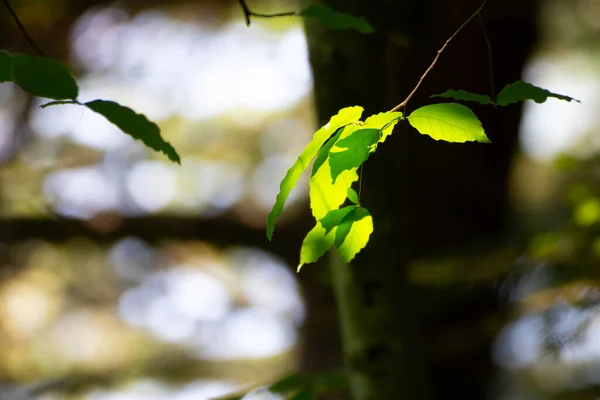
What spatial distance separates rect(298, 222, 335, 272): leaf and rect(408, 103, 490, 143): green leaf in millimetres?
117

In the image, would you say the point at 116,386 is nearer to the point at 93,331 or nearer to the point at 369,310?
the point at 93,331

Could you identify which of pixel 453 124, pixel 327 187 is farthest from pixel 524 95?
pixel 327 187

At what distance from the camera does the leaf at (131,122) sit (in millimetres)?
420

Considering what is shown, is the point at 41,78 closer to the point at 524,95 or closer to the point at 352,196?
the point at 352,196

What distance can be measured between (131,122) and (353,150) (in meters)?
0.18

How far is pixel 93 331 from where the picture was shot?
10.5 ft

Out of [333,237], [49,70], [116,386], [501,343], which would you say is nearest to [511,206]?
[501,343]

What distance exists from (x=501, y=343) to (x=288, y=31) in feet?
5.37

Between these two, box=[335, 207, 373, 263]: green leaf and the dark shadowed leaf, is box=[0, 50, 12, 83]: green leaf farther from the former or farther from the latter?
box=[335, 207, 373, 263]: green leaf

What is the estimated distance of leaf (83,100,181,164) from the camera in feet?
1.38

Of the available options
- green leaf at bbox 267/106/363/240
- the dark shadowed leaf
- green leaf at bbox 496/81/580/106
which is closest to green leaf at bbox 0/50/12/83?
the dark shadowed leaf

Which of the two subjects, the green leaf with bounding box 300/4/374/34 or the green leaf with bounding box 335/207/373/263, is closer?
the green leaf with bounding box 335/207/373/263

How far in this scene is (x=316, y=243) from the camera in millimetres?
459

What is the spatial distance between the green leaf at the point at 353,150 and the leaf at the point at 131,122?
0.15 metres
